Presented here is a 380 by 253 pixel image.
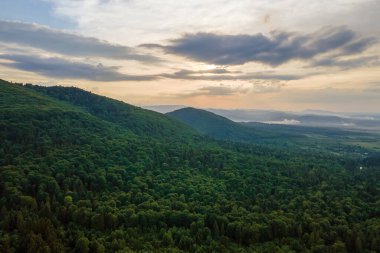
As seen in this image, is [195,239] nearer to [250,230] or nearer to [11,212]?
[250,230]

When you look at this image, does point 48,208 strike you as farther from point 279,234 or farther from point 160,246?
point 279,234

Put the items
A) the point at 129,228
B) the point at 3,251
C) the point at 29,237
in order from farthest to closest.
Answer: the point at 129,228 < the point at 29,237 < the point at 3,251

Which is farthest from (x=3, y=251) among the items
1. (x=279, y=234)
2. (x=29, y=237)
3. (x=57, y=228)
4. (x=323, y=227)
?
(x=323, y=227)

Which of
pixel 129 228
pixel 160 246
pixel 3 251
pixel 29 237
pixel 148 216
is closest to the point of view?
pixel 3 251

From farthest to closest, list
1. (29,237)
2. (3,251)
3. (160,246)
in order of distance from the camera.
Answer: (160,246), (29,237), (3,251)

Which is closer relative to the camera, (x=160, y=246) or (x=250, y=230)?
(x=160, y=246)

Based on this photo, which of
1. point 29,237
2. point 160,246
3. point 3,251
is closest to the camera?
point 3,251

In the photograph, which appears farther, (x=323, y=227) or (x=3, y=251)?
(x=323, y=227)

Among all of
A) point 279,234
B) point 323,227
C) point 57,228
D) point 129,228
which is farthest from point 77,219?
point 323,227

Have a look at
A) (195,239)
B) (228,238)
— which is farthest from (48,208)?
(228,238)
